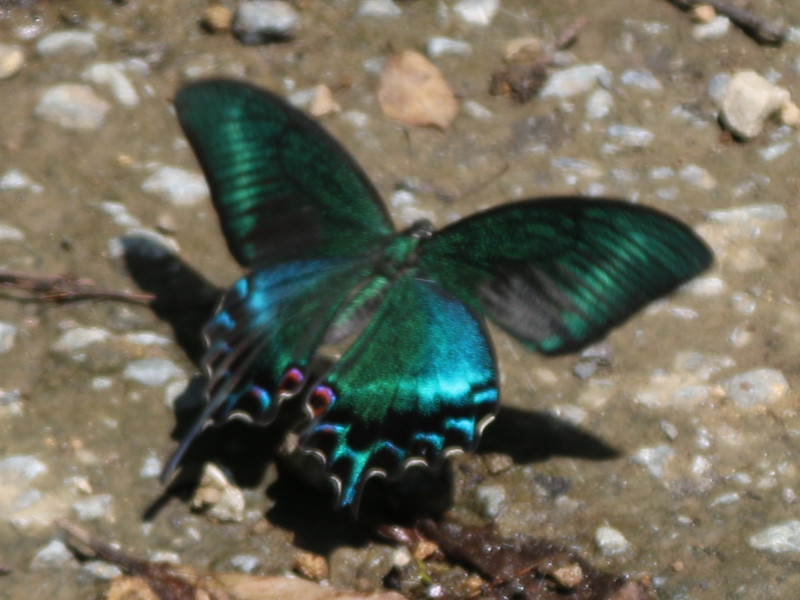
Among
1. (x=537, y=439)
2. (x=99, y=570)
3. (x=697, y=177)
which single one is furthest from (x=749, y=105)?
(x=99, y=570)

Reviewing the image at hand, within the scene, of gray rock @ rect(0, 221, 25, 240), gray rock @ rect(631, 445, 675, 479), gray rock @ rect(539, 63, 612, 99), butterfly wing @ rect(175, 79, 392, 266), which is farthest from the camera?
gray rock @ rect(539, 63, 612, 99)

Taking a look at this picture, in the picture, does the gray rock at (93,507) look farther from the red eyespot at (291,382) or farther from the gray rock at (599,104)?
the gray rock at (599,104)

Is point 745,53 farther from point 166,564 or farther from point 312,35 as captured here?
point 166,564

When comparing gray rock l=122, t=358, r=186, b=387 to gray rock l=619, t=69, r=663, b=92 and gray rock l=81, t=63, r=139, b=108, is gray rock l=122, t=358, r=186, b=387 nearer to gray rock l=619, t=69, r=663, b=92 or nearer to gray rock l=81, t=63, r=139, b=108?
gray rock l=81, t=63, r=139, b=108

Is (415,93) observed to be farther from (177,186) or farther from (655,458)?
(655,458)

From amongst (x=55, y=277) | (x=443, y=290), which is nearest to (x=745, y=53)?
(x=443, y=290)

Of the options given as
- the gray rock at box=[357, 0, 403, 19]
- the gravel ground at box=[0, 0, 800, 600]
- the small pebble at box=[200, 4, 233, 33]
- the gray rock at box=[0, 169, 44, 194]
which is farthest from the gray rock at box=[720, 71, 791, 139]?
the gray rock at box=[0, 169, 44, 194]
